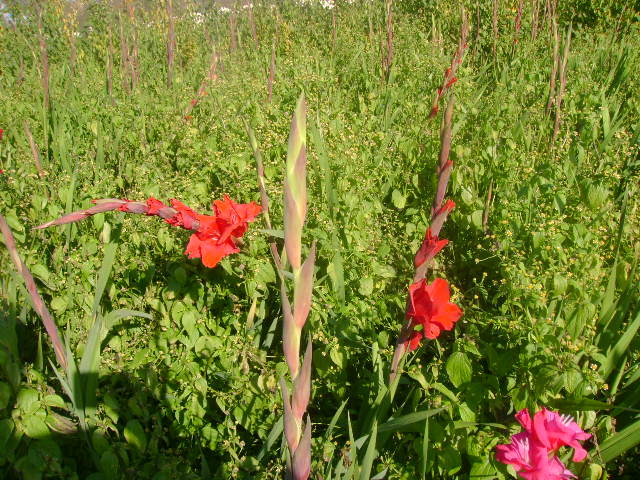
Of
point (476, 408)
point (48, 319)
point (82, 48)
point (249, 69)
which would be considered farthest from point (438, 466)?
point (82, 48)

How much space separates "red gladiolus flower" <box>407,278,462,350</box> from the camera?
112 centimetres

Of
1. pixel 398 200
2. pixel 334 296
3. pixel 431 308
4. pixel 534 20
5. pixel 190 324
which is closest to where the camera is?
pixel 431 308

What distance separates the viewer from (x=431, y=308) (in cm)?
114

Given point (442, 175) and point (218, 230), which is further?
point (218, 230)

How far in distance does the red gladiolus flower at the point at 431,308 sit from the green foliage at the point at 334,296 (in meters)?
0.20

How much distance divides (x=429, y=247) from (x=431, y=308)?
9.2 inches

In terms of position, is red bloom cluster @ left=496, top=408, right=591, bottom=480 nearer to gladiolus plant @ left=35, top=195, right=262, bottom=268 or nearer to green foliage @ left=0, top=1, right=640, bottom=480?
green foliage @ left=0, top=1, right=640, bottom=480

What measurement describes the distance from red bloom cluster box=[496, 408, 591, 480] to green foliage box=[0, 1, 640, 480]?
10 cm

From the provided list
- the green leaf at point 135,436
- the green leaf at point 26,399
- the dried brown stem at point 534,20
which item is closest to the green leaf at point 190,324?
the green leaf at point 135,436

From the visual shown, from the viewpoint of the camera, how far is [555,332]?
1.49m

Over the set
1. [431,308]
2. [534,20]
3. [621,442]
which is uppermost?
[534,20]

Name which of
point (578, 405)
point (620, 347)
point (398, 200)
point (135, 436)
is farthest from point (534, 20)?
point (135, 436)

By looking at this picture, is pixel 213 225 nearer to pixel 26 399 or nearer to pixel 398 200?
pixel 26 399

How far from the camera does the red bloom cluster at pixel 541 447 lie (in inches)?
45.7
